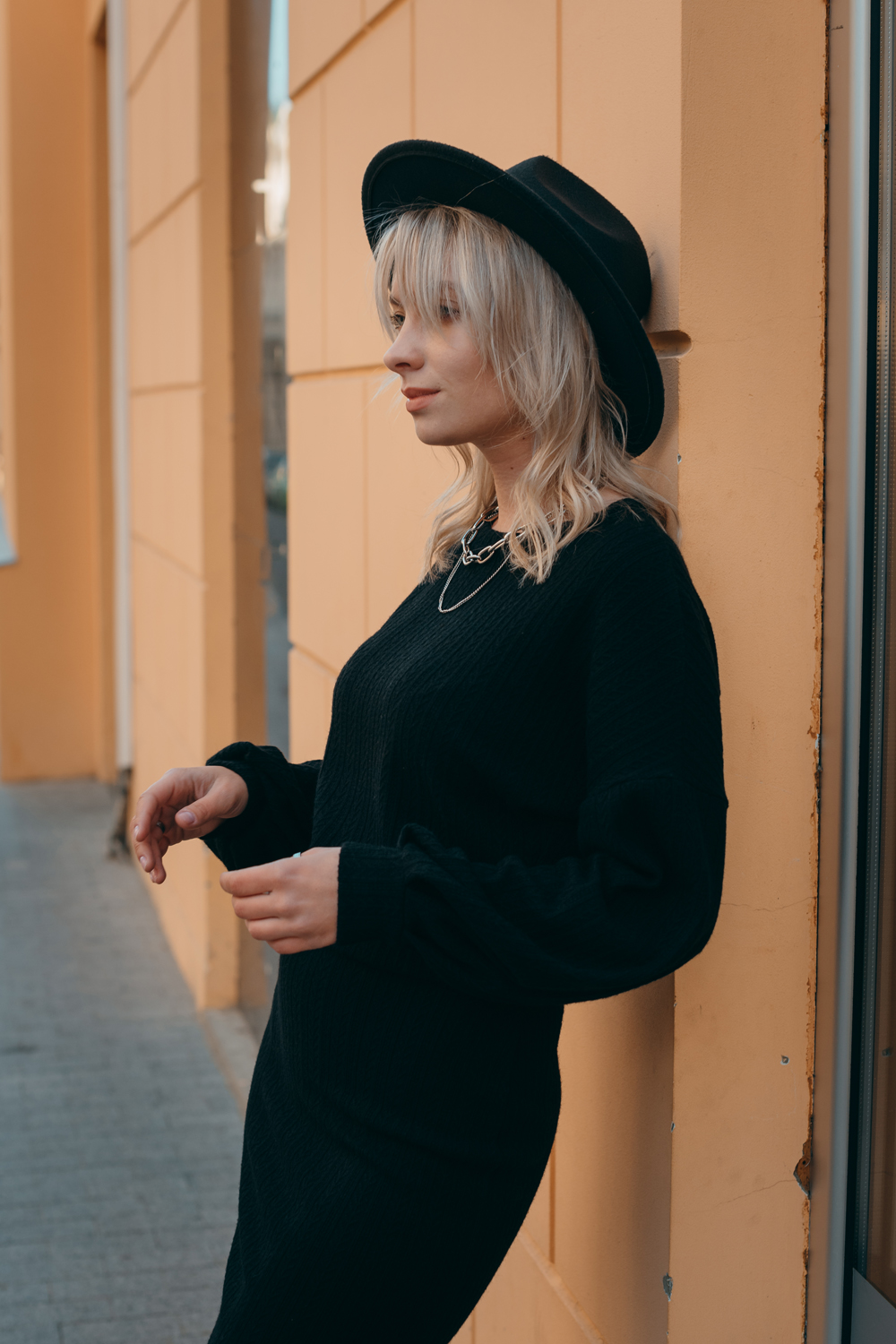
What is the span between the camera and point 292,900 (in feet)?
4.35

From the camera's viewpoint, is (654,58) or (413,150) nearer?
(413,150)

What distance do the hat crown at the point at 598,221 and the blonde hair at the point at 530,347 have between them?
0.20 feet

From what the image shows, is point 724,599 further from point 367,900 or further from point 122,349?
point 122,349

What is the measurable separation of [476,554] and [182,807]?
513mm

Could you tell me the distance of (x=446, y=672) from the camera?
1.52 metres

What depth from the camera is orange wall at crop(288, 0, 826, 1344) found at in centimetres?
164

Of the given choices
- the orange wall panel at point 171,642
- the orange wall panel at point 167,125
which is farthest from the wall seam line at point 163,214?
the orange wall panel at point 171,642

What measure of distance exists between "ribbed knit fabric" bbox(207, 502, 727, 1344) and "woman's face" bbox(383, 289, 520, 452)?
174mm

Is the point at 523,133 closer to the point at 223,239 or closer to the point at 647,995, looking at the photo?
the point at 647,995

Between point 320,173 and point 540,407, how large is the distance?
1869 millimetres

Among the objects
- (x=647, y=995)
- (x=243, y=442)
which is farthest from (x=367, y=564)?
(x=243, y=442)

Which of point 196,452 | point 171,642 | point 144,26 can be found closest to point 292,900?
point 196,452

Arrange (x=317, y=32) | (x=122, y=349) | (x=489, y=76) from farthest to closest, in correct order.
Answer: (x=122, y=349) → (x=317, y=32) → (x=489, y=76)

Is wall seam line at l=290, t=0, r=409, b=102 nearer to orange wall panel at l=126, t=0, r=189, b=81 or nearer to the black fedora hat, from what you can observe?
the black fedora hat
